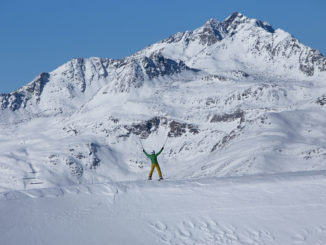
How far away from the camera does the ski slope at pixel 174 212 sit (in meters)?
23.9

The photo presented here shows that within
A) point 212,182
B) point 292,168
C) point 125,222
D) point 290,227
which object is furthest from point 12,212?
point 292,168

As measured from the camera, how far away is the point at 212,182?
103 feet

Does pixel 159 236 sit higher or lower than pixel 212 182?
lower

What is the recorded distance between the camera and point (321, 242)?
23.0 meters

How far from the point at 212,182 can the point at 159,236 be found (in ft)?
27.0

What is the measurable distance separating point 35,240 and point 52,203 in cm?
493

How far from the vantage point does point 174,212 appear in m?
27.1

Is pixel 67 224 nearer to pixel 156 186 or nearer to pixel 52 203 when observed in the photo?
pixel 52 203

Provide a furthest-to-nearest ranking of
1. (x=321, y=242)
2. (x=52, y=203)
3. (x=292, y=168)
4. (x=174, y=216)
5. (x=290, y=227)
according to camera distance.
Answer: (x=292, y=168) < (x=52, y=203) < (x=174, y=216) < (x=290, y=227) < (x=321, y=242)

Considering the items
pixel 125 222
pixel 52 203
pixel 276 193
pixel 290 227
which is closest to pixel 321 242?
pixel 290 227

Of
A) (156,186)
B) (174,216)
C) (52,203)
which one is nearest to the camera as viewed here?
(174,216)

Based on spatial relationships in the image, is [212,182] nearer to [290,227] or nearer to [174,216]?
[174,216]

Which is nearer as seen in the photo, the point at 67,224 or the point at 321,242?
the point at 321,242

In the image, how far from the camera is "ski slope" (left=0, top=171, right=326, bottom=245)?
23938mm
